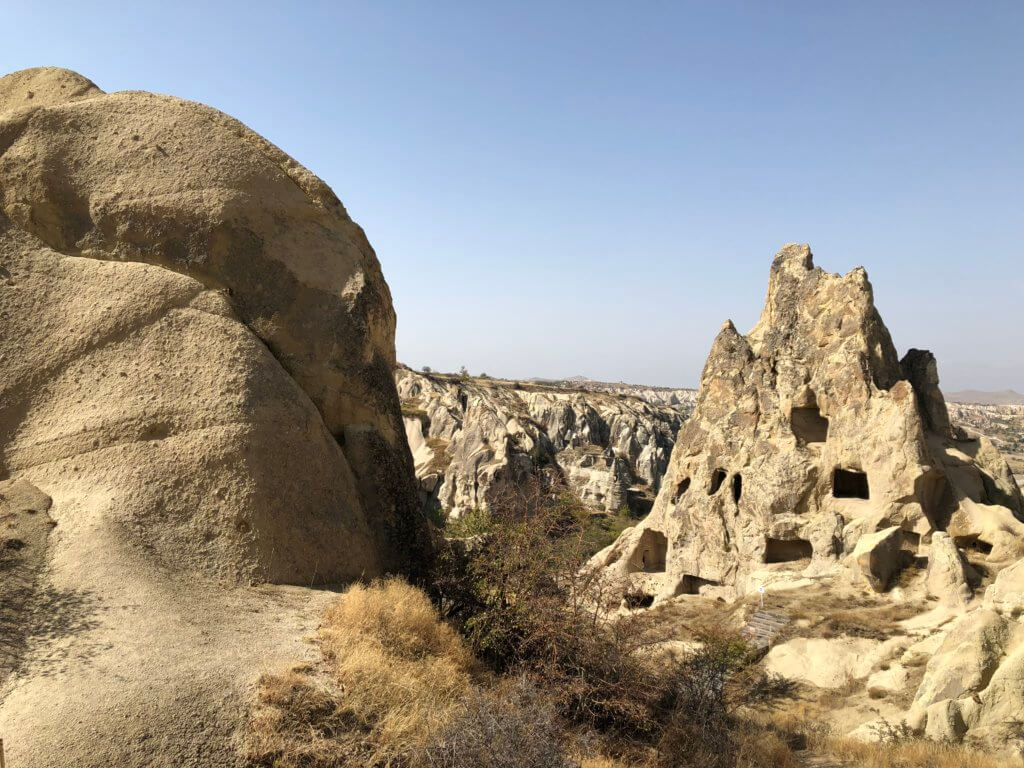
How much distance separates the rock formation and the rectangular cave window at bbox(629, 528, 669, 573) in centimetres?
1332

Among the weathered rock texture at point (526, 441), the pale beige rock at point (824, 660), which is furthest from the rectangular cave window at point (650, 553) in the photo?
the weathered rock texture at point (526, 441)

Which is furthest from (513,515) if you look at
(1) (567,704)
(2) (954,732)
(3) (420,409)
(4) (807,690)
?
(3) (420,409)

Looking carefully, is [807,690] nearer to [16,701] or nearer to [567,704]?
[567,704]

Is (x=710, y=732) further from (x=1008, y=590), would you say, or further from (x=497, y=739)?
(x=1008, y=590)

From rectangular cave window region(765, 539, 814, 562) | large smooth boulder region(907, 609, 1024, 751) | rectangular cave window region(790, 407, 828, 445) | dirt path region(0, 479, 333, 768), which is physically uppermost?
rectangular cave window region(790, 407, 828, 445)

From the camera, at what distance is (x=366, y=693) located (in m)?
4.96

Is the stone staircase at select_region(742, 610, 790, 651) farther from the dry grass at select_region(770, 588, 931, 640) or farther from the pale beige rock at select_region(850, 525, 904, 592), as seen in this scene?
the pale beige rock at select_region(850, 525, 904, 592)

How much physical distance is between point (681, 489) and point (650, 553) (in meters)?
2.08

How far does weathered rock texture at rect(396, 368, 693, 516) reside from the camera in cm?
4109

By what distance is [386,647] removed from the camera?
18.3ft

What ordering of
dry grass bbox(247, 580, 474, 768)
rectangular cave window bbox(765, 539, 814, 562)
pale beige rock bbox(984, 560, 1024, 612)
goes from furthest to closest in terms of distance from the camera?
rectangular cave window bbox(765, 539, 814, 562) < pale beige rock bbox(984, 560, 1024, 612) < dry grass bbox(247, 580, 474, 768)

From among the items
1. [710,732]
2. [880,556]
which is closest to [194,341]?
[710,732]

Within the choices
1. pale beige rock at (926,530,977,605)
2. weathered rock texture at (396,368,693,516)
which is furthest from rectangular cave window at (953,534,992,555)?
weathered rock texture at (396,368,693,516)

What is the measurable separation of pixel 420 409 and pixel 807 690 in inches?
1776
